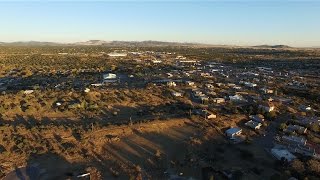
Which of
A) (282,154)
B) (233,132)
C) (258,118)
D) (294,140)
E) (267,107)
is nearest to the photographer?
(282,154)

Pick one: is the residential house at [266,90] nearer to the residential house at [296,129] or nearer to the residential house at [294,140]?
the residential house at [296,129]

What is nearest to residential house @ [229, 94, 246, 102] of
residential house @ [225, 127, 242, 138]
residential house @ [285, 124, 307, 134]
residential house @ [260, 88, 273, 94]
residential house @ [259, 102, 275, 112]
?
residential house @ [259, 102, 275, 112]

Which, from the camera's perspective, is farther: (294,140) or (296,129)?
(296,129)

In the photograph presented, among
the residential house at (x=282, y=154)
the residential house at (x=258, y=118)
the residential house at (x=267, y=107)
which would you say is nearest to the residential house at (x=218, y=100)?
the residential house at (x=267, y=107)

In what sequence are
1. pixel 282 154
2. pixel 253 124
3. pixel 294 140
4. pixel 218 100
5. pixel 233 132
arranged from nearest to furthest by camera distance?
pixel 282 154, pixel 294 140, pixel 233 132, pixel 253 124, pixel 218 100

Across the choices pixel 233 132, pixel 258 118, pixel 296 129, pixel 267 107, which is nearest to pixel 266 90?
pixel 267 107

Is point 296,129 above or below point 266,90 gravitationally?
above

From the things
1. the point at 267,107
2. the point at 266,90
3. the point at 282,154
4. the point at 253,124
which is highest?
the point at 267,107

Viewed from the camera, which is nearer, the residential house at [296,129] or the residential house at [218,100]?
the residential house at [296,129]

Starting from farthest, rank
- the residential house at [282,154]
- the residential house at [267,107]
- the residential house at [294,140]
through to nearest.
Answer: the residential house at [267,107] < the residential house at [294,140] < the residential house at [282,154]

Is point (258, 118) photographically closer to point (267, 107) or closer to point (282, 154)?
point (267, 107)

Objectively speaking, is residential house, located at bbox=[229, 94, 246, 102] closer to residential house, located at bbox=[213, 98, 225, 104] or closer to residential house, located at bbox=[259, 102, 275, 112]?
residential house, located at bbox=[213, 98, 225, 104]
